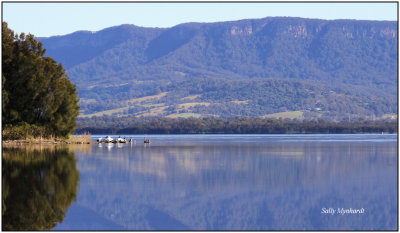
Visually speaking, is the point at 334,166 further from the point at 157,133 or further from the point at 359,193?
the point at 157,133

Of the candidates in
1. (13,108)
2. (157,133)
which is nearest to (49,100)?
(13,108)

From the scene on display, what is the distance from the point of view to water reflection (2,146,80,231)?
15.5m

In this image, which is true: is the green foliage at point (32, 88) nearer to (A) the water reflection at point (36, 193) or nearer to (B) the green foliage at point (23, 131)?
(B) the green foliage at point (23, 131)

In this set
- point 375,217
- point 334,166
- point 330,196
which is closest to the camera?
point 375,217

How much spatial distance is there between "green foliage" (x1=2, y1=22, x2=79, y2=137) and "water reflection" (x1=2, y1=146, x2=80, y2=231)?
63.4 ft

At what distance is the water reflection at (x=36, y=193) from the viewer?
15.5 meters

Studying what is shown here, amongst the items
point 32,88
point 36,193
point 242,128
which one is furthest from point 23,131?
point 242,128

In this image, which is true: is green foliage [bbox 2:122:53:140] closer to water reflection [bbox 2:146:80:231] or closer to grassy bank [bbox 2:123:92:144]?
grassy bank [bbox 2:123:92:144]

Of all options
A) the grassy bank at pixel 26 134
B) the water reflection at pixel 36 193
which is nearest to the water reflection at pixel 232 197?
the water reflection at pixel 36 193

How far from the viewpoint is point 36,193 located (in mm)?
19656

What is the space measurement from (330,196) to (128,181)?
7480mm

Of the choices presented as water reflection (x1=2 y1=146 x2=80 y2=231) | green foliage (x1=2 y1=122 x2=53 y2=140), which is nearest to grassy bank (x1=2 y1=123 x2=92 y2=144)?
green foliage (x1=2 y1=122 x2=53 y2=140)

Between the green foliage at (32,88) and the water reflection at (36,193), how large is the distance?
1931 cm

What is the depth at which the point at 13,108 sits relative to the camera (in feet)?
166
